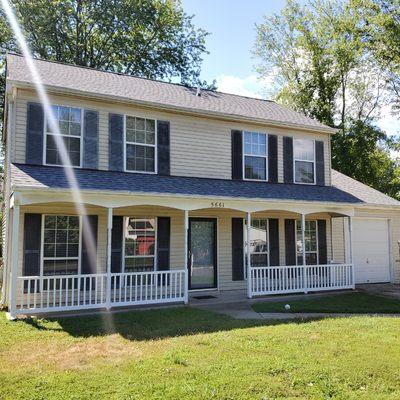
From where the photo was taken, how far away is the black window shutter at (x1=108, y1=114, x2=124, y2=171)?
11602 mm

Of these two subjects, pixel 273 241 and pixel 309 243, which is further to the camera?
pixel 309 243

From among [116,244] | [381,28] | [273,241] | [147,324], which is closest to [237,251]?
[273,241]

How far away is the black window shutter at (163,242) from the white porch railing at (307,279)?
8.76ft

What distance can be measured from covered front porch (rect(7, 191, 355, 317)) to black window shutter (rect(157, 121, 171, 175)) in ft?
4.07

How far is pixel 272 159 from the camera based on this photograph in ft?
46.5

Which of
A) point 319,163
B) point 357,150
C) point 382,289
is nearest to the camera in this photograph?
point 382,289

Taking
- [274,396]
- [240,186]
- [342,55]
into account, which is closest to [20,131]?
[240,186]

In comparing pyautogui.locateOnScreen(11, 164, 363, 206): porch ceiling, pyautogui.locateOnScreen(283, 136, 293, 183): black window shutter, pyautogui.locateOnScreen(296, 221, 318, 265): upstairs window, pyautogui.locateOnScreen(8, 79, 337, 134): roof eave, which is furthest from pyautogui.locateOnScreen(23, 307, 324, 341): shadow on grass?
pyautogui.locateOnScreen(283, 136, 293, 183): black window shutter

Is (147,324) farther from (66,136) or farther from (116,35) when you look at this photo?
(116,35)

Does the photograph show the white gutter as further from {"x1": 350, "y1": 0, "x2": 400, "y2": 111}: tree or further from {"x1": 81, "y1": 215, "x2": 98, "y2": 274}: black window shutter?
{"x1": 350, "y1": 0, "x2": 400, "y2": 111}: tree

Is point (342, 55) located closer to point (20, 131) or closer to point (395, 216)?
point (395, 216)

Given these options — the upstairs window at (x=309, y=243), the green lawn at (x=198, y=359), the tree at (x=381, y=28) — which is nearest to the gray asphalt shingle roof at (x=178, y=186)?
the upstairs window at (x=309, y=243)

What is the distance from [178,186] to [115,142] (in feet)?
7.17

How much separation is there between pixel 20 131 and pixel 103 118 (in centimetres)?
224
